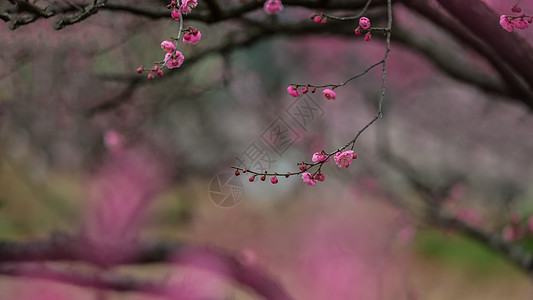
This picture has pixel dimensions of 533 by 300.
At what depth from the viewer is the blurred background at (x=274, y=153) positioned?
287 cm

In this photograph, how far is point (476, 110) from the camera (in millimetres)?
6266

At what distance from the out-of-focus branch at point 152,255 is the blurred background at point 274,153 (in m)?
0.14

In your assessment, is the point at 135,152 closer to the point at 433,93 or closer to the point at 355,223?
the point at 355,223

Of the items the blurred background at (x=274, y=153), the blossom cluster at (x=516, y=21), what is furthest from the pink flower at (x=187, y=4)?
the blossom cluster at (x=516, y=21)

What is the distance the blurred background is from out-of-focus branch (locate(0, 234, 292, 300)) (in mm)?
136

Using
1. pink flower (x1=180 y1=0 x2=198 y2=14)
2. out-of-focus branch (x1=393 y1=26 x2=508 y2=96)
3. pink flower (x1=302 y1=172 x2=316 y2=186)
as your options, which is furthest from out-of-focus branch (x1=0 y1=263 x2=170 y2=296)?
out-of-focus branch (x1=393 y1=26 x2=508 y2=96)

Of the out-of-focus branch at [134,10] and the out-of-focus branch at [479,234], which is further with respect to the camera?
the out-of-focus branch at [479,234]

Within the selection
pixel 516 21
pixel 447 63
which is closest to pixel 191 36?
pixel 516 21

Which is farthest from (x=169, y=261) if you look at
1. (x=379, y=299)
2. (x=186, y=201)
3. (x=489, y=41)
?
(x=186, y=201)

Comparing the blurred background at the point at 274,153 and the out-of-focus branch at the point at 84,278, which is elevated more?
the blurred background at the point at 274,153

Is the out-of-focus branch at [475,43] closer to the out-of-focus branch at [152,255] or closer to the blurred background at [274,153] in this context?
the blurred background at [274,153]

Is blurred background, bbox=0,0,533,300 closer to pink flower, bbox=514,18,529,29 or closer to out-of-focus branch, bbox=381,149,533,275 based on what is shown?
out-of-focus branch, bbox=381,149,533,275

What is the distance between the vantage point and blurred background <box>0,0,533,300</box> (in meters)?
2.87

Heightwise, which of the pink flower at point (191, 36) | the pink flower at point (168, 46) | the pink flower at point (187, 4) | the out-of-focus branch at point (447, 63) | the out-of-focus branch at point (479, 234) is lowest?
the out-of-focus branch at point (479, 234)
